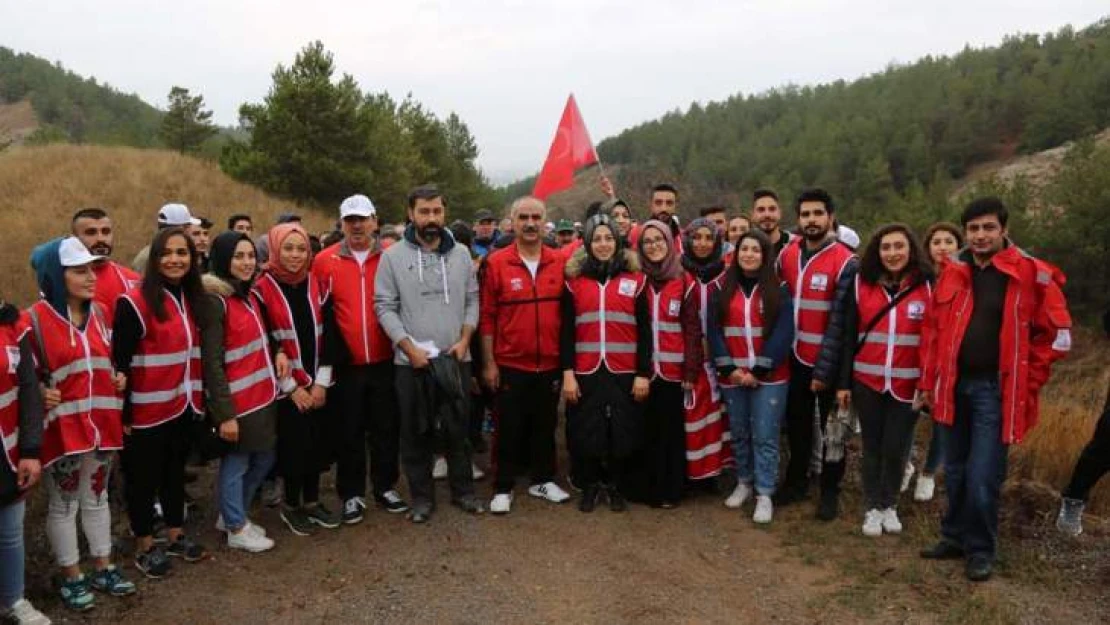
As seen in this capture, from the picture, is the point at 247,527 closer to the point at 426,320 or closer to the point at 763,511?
the point at 426,320

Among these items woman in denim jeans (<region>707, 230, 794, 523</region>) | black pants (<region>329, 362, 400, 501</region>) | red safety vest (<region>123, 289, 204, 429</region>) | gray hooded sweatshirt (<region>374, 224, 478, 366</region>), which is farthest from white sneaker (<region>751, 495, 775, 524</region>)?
red safety vest (<region>123, 289, 204, 429</region>)

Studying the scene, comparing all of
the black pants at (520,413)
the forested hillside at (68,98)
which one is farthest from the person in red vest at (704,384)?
the forested hillside at (68,98)

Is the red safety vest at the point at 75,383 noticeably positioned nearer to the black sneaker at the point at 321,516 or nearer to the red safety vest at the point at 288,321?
the red safety vest at the point at 288,321

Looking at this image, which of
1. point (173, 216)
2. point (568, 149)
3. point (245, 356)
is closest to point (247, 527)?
point (245, 356)

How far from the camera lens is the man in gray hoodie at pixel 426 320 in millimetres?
4805

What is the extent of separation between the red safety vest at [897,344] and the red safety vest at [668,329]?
1.20m

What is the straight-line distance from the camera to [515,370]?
5.15 meters

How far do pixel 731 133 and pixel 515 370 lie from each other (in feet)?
274

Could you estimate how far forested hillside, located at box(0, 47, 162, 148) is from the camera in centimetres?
6478

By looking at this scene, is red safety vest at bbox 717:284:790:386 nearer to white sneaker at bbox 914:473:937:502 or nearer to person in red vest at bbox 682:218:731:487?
person in red vest at bbox 682:218:731:487

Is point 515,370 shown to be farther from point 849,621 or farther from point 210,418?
point 849,621

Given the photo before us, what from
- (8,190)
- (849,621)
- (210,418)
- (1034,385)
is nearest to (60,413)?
(210,418)

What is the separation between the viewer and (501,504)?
5.16 metres

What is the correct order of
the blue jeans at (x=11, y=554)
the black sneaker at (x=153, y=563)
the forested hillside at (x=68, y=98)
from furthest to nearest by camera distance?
the forested hillside at (x=68, y=98) < the black sneaker at (x=153, y=563) < the blue jeans at (x=11, y=554)
